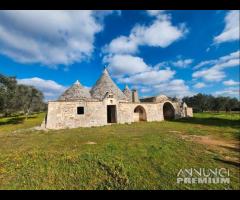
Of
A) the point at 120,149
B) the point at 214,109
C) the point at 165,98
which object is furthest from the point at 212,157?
the point at 214,109

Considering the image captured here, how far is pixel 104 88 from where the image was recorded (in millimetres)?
22672

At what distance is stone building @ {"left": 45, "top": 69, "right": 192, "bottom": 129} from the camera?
17.5 meters

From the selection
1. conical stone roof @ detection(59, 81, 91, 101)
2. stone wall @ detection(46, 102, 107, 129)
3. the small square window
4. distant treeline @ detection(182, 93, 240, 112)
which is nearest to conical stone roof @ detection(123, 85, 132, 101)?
conical stone roof @ detection(59, 81, 91, 101)

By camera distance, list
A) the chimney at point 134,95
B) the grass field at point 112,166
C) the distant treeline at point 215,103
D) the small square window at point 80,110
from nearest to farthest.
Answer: the grass field at point 112,166, the small square window at point 80,110, the chimney at point 134,95, the distant treeline at point 215,103

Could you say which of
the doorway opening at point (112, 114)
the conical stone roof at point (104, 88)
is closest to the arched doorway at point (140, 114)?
the conical stone roof at point (104, 88)

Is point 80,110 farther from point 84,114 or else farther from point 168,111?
point 168,111

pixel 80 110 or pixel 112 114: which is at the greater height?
pixel 80 110

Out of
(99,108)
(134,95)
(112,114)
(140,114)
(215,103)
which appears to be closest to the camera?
(99,108)

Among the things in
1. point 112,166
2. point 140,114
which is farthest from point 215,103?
point 112,166

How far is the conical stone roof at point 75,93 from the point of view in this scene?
63.9 feet

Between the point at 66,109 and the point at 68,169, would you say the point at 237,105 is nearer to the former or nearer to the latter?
the point at 66,109

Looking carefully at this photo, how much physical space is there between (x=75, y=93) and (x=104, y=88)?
13.9 feet

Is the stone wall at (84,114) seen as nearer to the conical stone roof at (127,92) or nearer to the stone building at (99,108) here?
the stone building at (99,108)

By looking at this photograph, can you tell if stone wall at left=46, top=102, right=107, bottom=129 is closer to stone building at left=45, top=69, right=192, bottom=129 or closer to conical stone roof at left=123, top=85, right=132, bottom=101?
stone building at left=45, top=69, right=192, bottom=129
